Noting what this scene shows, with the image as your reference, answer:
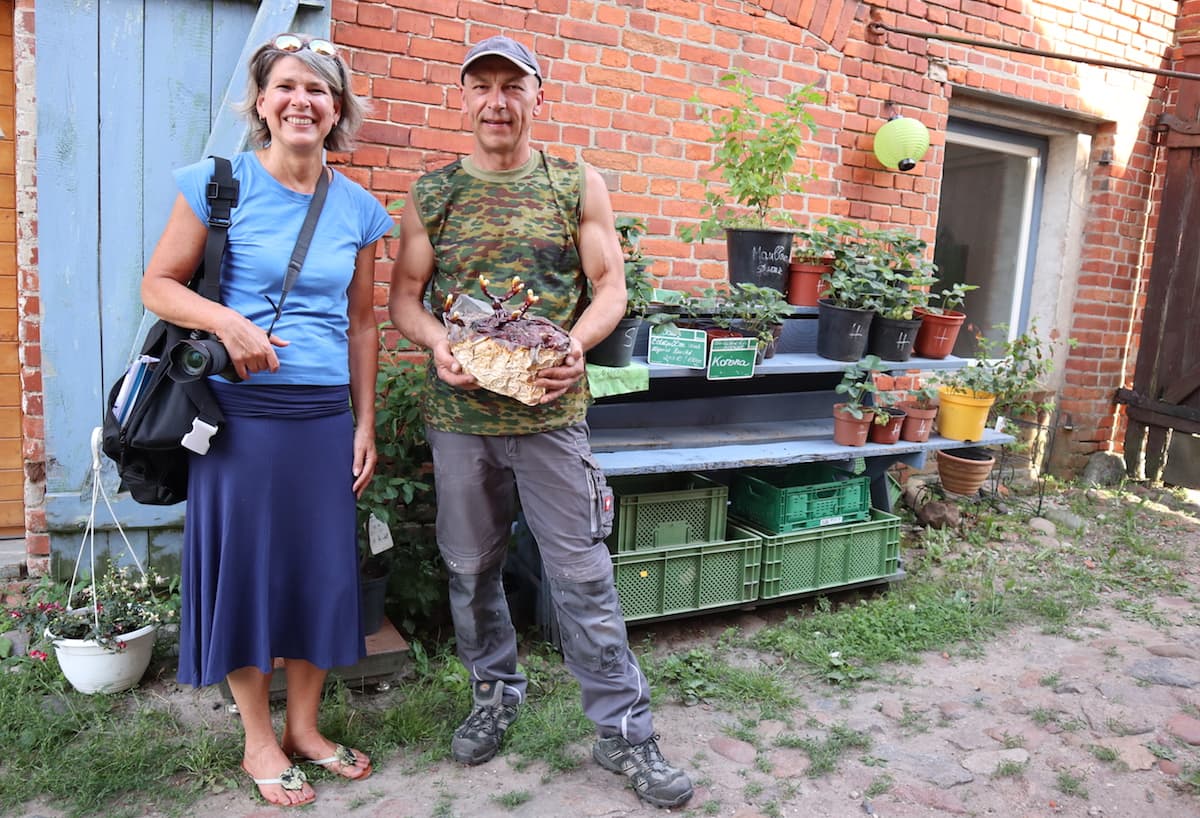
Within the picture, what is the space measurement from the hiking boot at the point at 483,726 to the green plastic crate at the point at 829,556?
149 centimetres

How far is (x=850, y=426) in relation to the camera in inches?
159

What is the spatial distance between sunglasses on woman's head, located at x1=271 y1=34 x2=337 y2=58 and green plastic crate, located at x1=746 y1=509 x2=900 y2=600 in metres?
2.55

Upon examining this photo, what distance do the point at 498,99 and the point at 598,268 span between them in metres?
0.52

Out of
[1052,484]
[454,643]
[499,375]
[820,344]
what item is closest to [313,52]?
[499,375]

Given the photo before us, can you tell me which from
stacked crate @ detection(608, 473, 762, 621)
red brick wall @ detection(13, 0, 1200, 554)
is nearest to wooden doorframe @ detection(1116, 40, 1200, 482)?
red brick wall @ detection(13, 0, 1200, 554)

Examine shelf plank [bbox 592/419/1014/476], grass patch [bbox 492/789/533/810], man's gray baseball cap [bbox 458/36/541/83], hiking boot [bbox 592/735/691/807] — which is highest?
man's gray baseball cap [bbox 458/36/541/83]

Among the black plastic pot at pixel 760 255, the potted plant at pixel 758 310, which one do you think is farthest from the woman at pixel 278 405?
the black plastic pot at pixel 760 255

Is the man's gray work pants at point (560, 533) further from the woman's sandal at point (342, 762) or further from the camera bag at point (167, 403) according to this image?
the camera bag at point (167, 403)

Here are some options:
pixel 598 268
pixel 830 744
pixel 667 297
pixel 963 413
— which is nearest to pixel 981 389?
pixel 963 413

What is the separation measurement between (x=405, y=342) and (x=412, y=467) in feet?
2.18

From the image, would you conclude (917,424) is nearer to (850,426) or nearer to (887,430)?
(887,430)

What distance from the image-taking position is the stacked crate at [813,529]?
3834 millimetres

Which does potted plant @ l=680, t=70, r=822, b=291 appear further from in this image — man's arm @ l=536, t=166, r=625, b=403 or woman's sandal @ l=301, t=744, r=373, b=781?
→ woman's sandal @ l=301, t=744, r=373, b=781

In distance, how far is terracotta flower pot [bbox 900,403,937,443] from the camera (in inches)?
170
